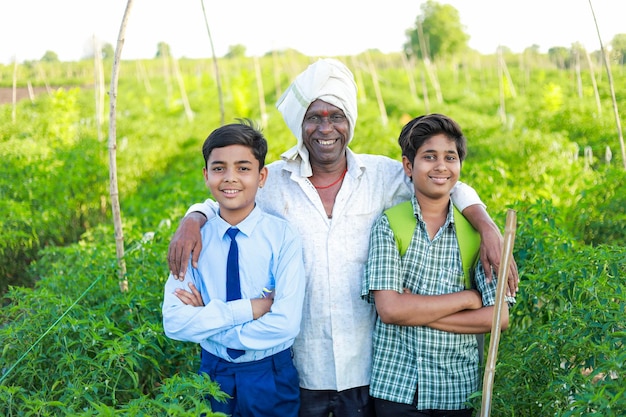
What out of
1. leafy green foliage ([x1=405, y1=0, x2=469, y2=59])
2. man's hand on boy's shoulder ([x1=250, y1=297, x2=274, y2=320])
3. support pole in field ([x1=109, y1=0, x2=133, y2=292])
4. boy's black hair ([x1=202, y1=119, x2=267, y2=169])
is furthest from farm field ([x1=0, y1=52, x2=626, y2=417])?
leafy green foliage ([x1=405, y1=0, x2=469, y2=59])

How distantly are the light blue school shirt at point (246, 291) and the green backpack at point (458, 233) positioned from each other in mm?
363

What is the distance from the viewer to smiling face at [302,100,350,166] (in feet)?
7.66

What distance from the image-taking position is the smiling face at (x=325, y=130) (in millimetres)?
2334

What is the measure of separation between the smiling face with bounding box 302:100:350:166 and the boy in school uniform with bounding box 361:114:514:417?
0.26 m

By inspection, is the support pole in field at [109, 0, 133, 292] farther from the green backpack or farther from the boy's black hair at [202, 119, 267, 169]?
the green backpack

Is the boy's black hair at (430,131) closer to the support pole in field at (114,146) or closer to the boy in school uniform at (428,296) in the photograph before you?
the boy in school uniform at (428,296)

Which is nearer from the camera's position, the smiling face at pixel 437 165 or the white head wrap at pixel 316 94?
the smiling face at pixel 437 165

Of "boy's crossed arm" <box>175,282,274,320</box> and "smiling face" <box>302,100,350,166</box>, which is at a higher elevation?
"smiling face" <box>302,100,350,166</box>

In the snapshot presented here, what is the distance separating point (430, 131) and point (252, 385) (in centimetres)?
110

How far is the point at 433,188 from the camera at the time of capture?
2184mm

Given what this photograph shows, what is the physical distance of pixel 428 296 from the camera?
2084mm

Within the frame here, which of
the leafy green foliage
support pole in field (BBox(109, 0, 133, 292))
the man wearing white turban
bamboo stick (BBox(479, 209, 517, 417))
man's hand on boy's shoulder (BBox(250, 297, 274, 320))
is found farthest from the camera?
the leafy green foliage

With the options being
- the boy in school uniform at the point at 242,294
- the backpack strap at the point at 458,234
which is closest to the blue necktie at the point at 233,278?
the boy in school uniform at the point at 242,294

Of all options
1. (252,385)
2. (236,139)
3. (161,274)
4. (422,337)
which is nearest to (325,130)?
(236,139)
